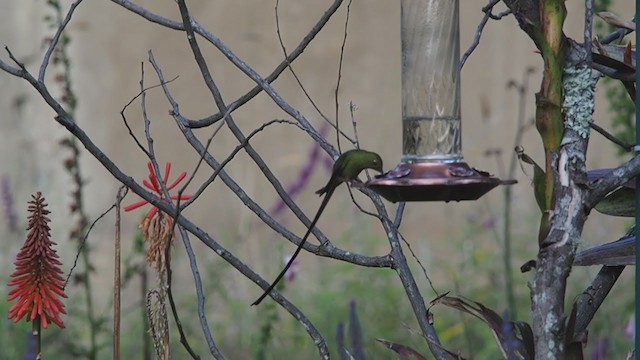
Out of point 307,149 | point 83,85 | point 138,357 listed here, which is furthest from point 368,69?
point 138,357

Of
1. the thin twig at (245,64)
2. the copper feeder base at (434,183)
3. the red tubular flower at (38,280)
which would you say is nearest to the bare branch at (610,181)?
the copper feeder base at (434,183)

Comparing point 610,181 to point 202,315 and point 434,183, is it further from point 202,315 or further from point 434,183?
point 202,315

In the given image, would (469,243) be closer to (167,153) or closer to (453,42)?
(167,153)

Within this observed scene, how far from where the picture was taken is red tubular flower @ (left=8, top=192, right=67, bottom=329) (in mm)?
1618

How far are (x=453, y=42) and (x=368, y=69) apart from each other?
13.2 feet

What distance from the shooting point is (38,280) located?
164 cm

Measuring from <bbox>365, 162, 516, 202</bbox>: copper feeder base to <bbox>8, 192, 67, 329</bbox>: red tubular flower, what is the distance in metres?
0.52

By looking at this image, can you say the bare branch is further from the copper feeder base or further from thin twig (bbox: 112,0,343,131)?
thin twig (bbox: 112,0,343,131)

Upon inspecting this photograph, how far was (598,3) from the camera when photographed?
2850 mm

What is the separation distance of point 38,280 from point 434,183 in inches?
24.9

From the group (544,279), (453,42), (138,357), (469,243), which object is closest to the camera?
(544,279)

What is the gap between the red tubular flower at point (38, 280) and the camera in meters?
1.62

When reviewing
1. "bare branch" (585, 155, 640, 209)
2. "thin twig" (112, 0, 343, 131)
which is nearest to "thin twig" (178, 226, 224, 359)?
"thin twig" (112, 0, 343, 131)

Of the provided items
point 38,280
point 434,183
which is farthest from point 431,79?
point 38,280
